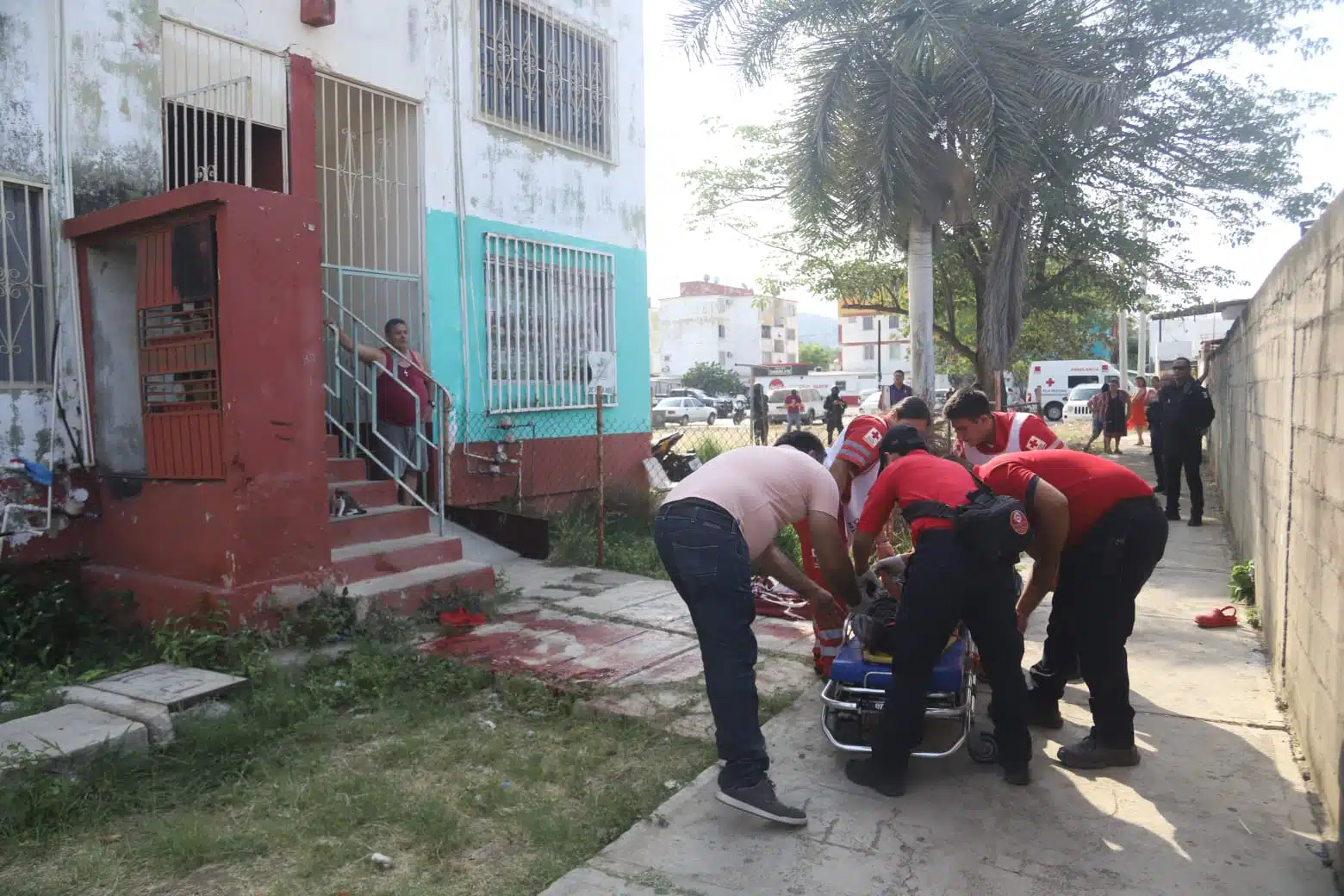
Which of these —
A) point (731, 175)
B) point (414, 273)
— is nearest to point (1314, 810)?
point (414, 273)

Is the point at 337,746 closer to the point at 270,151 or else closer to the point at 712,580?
the point at 712,580

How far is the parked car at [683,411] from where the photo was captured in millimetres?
35125

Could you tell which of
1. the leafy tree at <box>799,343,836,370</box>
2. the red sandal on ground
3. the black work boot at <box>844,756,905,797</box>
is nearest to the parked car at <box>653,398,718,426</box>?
the red sandal on ground

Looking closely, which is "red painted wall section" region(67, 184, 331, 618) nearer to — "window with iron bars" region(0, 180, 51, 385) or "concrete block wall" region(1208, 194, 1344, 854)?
"window with iron bars" region(0, 180, 51, 385)

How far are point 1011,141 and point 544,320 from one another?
6132 mm

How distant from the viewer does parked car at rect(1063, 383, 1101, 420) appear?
31494 millimetres

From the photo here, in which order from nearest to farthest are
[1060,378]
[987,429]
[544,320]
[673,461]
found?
[987,429] → [544,320] → [673,461] → [1060,378]

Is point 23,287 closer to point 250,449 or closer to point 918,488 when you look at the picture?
point 250,449

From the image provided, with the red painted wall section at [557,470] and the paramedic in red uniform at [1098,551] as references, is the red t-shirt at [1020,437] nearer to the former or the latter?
the paramedic in red uniform at [1098,551]

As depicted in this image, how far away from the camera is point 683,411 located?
35.5m

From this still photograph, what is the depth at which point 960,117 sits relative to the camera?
38.0 feet

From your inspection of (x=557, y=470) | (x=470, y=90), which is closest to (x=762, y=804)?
(x=557, y=470)

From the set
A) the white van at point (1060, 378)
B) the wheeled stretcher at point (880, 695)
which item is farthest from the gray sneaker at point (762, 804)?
the white van at point (1060, 378)

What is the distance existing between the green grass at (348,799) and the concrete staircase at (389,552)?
3.76 feet
